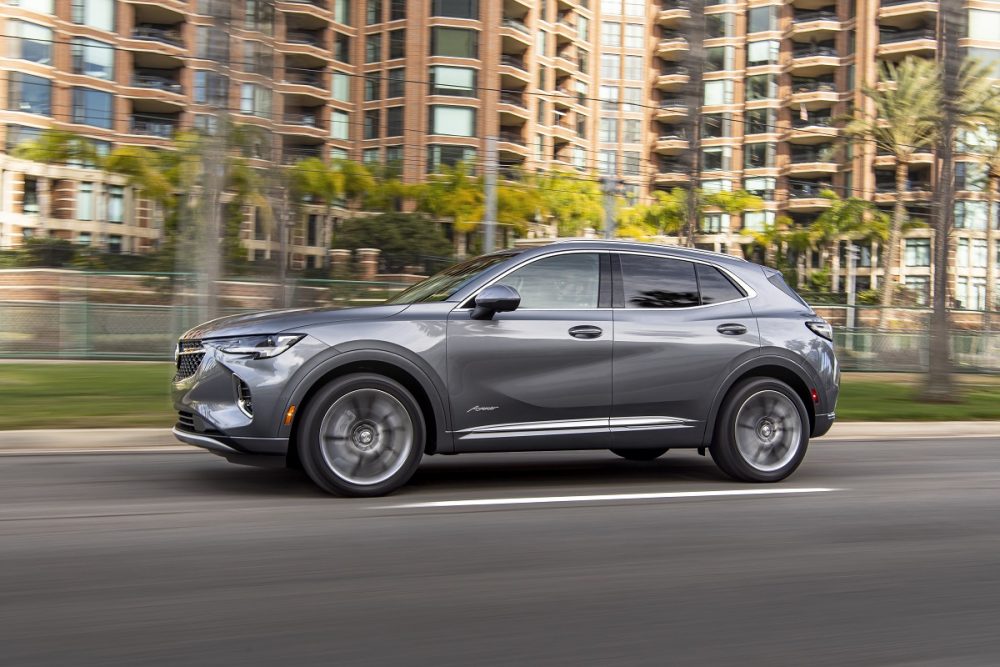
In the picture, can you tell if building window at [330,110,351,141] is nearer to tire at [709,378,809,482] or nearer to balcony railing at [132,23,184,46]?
balcony railing at [132,23,184,46]

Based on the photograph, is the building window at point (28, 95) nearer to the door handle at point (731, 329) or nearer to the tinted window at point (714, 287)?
the tinted window at point (714, 287)

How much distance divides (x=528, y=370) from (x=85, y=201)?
53721 millimetres

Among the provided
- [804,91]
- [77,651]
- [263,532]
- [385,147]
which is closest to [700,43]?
[263,532]

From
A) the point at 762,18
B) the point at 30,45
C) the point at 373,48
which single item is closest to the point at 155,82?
the point at 30,45

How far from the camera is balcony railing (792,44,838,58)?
7746cm

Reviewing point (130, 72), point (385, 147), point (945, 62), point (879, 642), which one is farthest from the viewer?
point (385, 147)

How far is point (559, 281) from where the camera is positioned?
23.5 feet

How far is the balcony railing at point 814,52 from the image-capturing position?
254 feet

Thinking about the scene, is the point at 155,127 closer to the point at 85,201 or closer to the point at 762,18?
the point at 85,201

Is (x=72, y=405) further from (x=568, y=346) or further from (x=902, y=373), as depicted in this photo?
(x=902, y=373)

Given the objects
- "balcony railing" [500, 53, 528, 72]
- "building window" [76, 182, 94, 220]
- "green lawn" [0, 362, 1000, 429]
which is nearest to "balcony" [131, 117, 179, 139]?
"building window" [76, 182, 94, 220]

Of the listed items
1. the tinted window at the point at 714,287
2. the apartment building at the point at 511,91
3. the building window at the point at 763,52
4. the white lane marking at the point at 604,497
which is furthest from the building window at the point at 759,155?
the white lane marking at the point at 604,497

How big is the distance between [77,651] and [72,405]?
8.35 metres

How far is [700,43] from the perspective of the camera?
1591 centimetres
